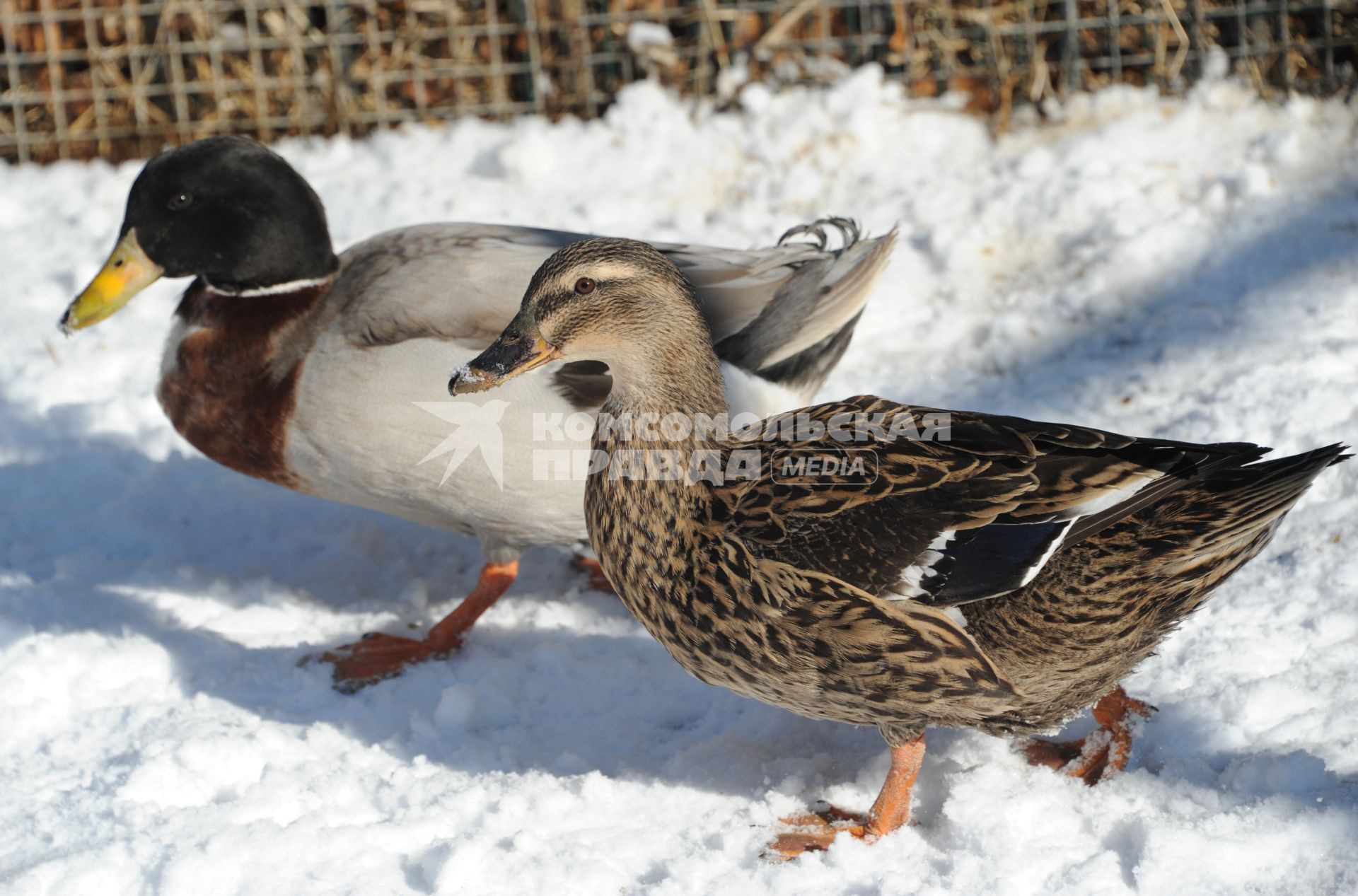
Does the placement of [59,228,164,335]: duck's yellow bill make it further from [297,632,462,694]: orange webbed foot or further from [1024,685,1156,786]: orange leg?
[1024,685,1156,786]: orange leg

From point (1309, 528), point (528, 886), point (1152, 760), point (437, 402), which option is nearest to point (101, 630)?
point (437, 402)

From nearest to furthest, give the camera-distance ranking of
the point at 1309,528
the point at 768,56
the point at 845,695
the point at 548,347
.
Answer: the point at 845,695 → the point at 548,347 → the point at 1309,528 → the point at 768,56

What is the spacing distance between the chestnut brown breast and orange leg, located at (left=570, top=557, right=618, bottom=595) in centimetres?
80

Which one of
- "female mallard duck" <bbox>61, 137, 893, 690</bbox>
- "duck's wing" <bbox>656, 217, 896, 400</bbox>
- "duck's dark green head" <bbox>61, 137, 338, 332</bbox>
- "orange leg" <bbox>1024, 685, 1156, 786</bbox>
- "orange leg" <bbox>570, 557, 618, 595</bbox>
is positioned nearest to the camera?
"orange leg" <bbox>1024, 685, 1156, 786</bbox>

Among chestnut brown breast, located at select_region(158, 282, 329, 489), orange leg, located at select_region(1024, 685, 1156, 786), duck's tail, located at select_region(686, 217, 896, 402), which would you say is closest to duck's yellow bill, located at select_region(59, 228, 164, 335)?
chestnut brown breast, located at select_region(158, 282, 329, 489)

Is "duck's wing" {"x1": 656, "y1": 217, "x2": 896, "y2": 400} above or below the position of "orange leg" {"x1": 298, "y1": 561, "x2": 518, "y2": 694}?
above

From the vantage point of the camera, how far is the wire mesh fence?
5238 mm

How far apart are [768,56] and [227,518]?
2888 millimetres

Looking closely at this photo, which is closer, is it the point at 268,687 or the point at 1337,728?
the point at 1337,728

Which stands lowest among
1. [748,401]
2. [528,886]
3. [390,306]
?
[528,886]

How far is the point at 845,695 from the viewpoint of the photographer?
2273mm

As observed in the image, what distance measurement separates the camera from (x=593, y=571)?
3650 mm

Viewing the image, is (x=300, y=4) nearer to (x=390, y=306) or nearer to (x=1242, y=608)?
(x=390, y=306)

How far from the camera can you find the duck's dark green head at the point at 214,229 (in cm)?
344
